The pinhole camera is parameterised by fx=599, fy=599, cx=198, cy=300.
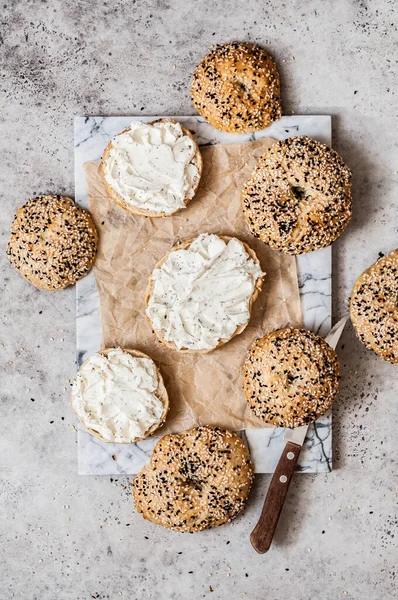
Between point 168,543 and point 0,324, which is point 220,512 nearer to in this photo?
point 168,543

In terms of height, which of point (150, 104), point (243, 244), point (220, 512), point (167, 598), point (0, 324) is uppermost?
point (150, 104)

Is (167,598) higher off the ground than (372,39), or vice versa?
(372,39)

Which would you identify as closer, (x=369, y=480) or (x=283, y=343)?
(x=283, y=343)

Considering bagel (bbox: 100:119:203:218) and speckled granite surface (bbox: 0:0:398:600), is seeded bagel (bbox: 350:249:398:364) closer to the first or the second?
speckled granite surface (bbox: 0:0:398:600)

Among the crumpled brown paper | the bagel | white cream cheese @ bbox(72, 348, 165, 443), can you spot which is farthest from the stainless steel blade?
the bagel

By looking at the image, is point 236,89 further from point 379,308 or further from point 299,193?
point 379,308

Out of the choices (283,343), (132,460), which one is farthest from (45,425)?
(283,343)
